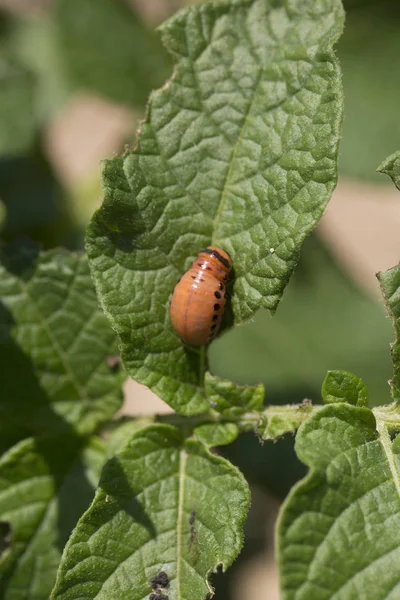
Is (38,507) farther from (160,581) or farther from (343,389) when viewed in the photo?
(343,389)

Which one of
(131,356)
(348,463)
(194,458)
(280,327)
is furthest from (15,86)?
(348,463)

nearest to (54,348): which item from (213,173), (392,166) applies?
(213,173)

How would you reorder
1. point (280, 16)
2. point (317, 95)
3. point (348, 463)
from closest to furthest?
point (348, 463) < point (317, 95) < point (280, 16)

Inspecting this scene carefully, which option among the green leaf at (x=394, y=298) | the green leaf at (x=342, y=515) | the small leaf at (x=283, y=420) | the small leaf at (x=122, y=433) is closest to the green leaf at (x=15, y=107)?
the small leaf at (x=122, y=433)

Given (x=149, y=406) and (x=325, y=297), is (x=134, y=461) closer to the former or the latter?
(x=325, y=297)

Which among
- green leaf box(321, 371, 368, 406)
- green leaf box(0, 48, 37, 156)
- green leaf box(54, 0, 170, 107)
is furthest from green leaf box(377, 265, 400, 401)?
green leaf box(54, 0, 170, 107)

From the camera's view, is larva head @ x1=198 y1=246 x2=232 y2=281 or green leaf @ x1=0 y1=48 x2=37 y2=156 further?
green leaf @ x1=0 y1=48 x2=37 y2=156

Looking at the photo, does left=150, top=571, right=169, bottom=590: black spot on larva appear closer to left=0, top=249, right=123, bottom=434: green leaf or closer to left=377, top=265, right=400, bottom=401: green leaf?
left=0, top=249, right=123, bottom=434: green leaf
